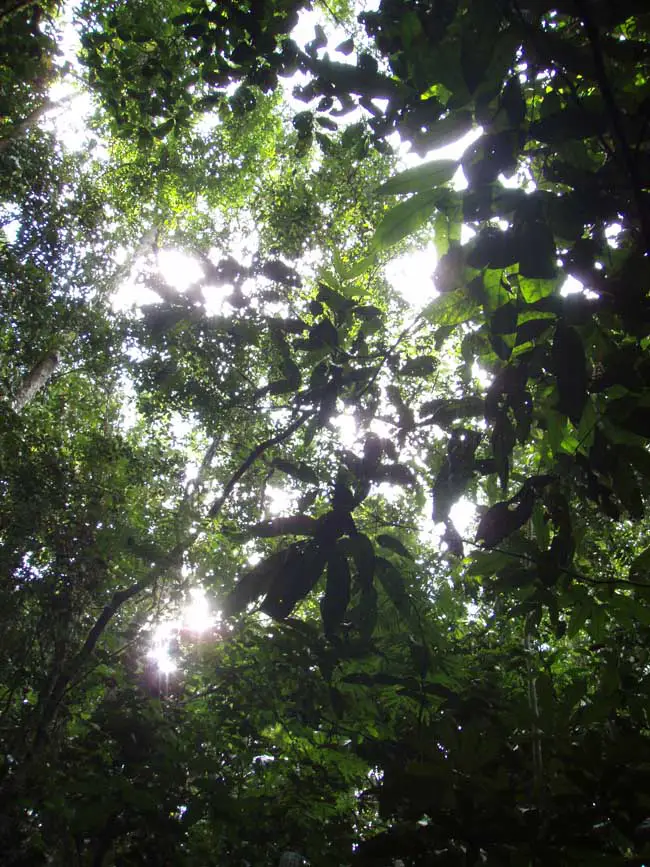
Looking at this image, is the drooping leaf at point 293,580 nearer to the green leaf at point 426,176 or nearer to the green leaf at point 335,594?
the green leaf at point 335,594

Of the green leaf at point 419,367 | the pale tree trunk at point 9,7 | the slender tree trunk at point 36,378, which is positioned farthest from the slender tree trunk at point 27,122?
the green leaf at point 419,367

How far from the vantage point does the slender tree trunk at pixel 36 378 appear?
28.6 ft

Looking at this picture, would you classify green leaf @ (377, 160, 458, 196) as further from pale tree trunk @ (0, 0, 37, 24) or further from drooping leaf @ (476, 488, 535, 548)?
pale tree trunk @ (0, 0, 37, 24)

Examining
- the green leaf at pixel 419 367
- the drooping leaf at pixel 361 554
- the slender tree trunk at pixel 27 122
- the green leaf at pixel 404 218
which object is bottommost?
the drooping leaf at pixel 361 554

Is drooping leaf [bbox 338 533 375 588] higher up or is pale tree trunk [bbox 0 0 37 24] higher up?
pale tree trunk [bbox 0 0 37 24]

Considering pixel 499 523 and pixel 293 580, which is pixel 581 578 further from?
pixel 293 580

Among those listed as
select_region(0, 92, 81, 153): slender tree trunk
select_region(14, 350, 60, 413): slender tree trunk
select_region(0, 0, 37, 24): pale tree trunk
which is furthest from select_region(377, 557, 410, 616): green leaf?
select_region(0, 92, 81, 153): slender tree trunk

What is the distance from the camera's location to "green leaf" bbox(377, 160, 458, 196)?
3.58 ft

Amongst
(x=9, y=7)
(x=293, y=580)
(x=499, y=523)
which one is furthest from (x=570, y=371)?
(x=9, y=7)

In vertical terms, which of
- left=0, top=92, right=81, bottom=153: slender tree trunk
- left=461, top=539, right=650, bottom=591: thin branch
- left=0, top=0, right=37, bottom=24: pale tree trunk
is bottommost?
left=461, top=539, right=650, bottom=591: thin branch

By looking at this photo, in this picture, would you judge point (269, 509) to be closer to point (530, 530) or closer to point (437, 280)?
point (530, 530)

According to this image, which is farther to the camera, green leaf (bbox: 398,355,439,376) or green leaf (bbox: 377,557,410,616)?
green leaf (bbox: 398,355,439,376)

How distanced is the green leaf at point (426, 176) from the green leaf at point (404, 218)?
1.5 inches

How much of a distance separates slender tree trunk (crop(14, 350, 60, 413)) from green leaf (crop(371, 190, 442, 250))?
29.8 feet
